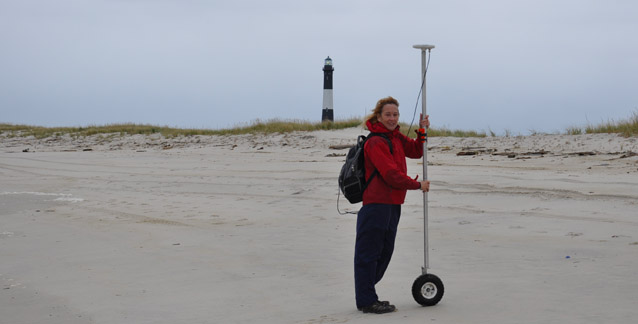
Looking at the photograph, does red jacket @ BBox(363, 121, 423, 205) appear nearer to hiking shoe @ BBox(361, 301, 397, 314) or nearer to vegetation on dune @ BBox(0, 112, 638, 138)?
hiking shoe @ BBox(361, 301, 397, 314)

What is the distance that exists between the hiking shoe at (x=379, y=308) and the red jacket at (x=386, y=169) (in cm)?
72

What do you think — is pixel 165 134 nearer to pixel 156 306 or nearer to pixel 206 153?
pixel 206 153

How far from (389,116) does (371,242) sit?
0.88 meters

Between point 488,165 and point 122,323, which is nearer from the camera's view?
point 122,323

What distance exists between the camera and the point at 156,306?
18.6ft

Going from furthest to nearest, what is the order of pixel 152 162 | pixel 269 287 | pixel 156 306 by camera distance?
pixel 152 162 < pixel 269 287 < pixel 156 306

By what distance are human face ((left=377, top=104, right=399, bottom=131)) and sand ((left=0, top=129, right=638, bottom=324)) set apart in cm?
131

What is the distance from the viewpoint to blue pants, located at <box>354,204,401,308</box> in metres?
4.98

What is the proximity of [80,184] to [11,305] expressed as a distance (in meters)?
8.43

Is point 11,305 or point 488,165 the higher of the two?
point 488,165

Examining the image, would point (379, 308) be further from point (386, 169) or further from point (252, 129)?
point (252, 129)

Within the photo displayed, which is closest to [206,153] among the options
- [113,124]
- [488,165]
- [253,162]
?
[253,162]

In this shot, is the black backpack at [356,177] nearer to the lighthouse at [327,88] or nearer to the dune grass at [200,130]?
the dune grass at [200,130]

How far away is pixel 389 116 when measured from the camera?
502 cm
